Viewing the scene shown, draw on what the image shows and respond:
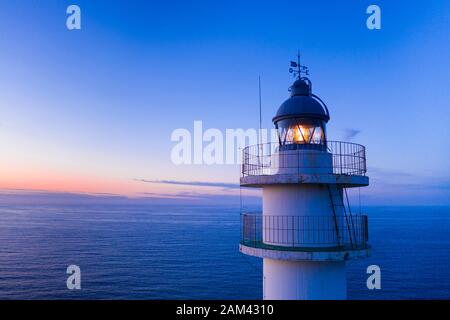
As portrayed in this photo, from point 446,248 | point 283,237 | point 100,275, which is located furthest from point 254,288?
point 446,248

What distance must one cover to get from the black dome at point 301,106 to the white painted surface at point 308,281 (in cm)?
353

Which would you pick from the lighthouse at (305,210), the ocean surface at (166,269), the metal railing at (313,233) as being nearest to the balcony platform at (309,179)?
the lighthouse at (305,210)

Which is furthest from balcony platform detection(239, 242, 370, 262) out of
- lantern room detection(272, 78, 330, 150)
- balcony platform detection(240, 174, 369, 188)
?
lantern room detection(272, 78, 330, 150)

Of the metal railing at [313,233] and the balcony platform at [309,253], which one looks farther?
the metal railing at [313,233]

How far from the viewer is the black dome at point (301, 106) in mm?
8414

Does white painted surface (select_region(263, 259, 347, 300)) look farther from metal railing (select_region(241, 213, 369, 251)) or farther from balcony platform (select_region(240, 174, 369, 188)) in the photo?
balcony platform (select_region(240, 174, 369, 188))

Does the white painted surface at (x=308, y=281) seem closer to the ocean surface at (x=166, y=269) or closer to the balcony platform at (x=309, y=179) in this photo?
the balcony platform at (x=309, y=179)

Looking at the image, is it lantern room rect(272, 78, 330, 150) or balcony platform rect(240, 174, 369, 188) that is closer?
balcony platform rect(240, 174, 369, 188)

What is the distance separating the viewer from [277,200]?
318 inches

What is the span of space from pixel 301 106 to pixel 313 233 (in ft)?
10.1

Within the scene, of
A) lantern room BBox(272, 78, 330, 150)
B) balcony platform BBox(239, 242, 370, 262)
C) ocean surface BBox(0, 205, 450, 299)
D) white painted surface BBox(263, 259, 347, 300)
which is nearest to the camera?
balcony platform BBox(239, 242, 370, 262)

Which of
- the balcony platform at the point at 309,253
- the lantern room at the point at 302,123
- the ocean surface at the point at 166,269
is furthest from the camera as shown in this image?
the ocean surface at the point at 166,269

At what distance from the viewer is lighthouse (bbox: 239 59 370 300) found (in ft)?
25.3
